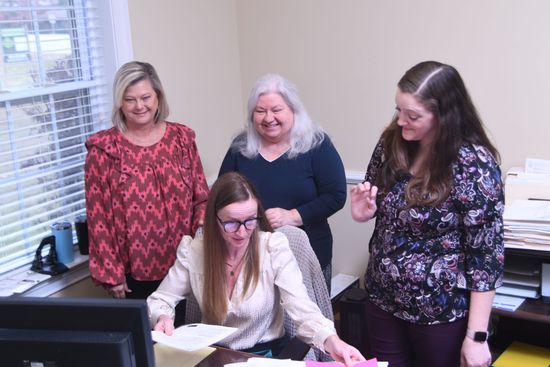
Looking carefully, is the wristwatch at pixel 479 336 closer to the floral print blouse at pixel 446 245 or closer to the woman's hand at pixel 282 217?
the floral print blouse at pixel 446 245

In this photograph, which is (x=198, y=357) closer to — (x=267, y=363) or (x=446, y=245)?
(x=267, y=363)

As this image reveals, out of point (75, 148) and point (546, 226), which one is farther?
point (75, 148)

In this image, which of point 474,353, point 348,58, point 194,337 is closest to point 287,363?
point 194,337

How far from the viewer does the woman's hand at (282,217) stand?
2.27 m

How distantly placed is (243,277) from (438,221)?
2.03ft

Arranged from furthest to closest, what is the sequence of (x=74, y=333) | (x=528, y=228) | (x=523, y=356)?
(x=523, y=356) → (x=528, y=228) → (x=74, y=333)

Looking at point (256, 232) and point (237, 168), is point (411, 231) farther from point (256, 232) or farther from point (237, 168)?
point (237, 168)

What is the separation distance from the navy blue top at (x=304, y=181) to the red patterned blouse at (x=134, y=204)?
282 mm

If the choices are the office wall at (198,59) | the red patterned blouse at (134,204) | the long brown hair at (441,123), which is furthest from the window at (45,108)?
the long brown hair at (441,123)

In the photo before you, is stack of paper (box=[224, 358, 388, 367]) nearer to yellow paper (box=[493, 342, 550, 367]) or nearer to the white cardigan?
the white cardigan

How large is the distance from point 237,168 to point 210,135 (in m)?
0.95

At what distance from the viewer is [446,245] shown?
1.75 meters

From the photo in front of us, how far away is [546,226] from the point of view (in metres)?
2.22

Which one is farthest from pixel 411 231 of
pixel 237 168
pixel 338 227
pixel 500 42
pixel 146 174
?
pixel 338 227
